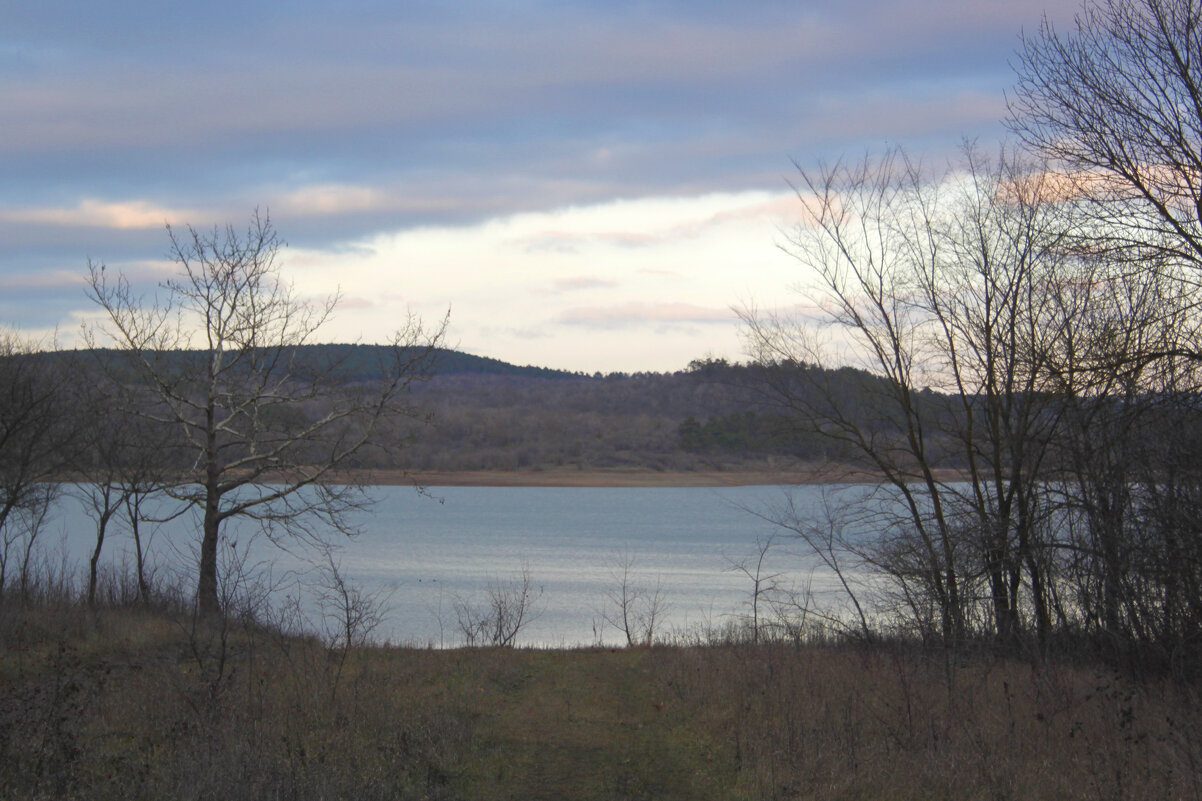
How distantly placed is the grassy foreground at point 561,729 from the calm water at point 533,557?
1729 mm

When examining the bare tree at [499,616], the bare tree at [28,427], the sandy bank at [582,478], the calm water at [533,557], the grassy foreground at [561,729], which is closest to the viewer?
the grassy foreground at [561,729]

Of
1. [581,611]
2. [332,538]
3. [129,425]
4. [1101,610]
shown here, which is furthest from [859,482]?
[332,538]

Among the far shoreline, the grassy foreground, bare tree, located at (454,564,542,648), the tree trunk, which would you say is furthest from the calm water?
the far shoreline

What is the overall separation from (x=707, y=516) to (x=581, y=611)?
129 feet

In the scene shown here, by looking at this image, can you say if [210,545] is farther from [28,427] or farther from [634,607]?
[634,607]

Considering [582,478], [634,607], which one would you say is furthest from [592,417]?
[634,607]

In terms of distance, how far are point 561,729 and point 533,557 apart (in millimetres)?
29591

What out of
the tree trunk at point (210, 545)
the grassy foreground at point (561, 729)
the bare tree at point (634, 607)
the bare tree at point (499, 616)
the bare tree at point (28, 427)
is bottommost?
the bare tree at point (634, 607)

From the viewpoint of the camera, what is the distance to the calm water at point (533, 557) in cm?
2381

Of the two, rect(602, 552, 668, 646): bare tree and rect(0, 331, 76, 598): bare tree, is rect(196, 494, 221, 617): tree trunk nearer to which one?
rect(0, 331, 76, 598): bare tree

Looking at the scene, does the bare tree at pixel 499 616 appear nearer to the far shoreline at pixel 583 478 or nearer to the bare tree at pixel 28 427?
the bare tree at pixel 28 427

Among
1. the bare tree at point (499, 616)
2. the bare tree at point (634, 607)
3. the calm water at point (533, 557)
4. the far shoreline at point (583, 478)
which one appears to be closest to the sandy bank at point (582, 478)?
the far shoreline at point (583, 478)

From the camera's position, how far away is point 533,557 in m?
38.8

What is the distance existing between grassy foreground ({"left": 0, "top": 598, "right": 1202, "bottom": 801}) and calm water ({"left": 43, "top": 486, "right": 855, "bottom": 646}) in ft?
5.67
